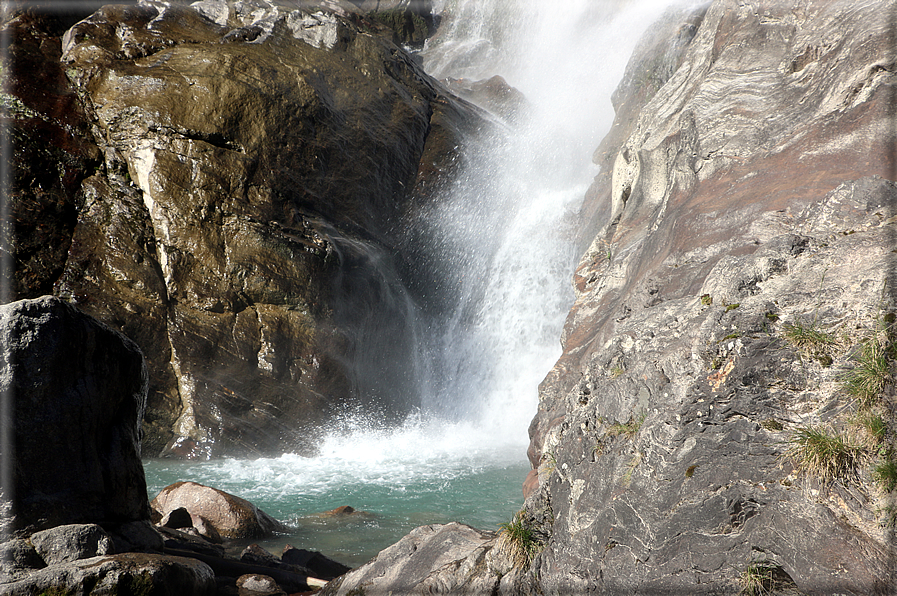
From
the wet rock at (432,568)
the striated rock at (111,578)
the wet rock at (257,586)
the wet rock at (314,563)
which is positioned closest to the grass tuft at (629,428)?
the wet rock at (432,568)

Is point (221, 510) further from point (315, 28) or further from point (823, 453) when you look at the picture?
point (315, 28)

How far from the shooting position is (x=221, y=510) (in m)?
7.67

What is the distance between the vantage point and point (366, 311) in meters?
12.9

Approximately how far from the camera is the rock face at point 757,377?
2.71m

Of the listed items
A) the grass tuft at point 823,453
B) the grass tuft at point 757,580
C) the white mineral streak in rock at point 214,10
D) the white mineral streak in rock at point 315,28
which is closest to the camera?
the grass tuft at point 823,453

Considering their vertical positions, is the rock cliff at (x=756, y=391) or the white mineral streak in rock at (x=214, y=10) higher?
the white mineral streak in rock at (x=214, y=10)

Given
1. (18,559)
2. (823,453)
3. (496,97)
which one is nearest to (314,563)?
(18,559)

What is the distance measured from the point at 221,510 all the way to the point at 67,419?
11.9 ft

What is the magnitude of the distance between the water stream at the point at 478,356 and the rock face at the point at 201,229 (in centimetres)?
129

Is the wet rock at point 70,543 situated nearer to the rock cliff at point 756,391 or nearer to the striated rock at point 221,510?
the rock cliff at point 756,391

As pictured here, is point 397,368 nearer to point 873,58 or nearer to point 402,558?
point 402,558

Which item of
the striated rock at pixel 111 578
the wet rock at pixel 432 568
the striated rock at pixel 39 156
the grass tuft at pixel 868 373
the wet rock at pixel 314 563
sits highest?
the striated rock at pixel 39 156

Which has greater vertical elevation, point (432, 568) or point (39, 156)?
point (39, 156)

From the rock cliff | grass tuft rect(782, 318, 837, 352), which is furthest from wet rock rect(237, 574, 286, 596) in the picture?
grass tuft rect(782, 318, 837, 352)
